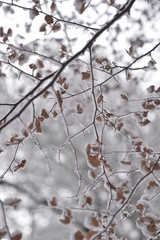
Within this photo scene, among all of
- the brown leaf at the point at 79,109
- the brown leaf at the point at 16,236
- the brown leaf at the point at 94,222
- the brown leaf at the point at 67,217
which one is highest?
the brown leaf at the point at 79,109

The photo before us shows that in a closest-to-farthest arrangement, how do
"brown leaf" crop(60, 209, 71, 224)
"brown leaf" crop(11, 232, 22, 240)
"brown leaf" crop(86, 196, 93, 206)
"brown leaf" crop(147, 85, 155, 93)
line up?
"brown leaf" crop(11, 232, 22, 240) → "brown leaf" crop(60, 209, 71, 224) → "brown leaf" crop(86, 196, 93, 206) → "brown leaf" crop(147, 85, 155, 93)

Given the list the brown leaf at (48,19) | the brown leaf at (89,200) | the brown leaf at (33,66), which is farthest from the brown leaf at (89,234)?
the brown leaf at (48,19)

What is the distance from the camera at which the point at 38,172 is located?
9562 mm

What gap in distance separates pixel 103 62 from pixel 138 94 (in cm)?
665

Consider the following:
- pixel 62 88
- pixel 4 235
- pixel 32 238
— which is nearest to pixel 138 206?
pixel 4 235

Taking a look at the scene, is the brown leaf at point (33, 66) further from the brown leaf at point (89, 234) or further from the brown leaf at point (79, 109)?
the brown leaf at point (89, 234)

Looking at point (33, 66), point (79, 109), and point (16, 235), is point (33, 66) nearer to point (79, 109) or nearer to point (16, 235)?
point (79, 109)

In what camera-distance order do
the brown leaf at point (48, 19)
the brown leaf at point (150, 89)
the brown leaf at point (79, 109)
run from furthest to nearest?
1. the brown leaf at point (79, 109)
2. the brown leaf at point (150, 89)
3. the brown leaf at point (48, 19)

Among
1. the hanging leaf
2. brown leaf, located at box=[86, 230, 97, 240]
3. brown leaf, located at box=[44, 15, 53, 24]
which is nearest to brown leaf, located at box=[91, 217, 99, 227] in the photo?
brown leaf, located at box=[86, 230, 97, 240]

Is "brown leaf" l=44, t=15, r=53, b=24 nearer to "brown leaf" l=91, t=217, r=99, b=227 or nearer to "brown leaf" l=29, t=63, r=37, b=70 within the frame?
"brown leaf" l=29, t=63, r=37, b=70

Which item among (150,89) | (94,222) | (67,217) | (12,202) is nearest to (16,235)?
(12,202)

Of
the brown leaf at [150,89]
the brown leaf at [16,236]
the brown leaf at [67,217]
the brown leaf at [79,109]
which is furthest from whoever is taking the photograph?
the brown leaf at [79,109]

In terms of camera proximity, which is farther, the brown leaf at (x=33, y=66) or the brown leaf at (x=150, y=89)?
the brown leaf at (x=150, y=89)

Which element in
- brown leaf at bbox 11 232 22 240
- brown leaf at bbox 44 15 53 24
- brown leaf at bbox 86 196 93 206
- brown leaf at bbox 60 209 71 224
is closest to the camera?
brown leaf at bbox 11 232 22 240
